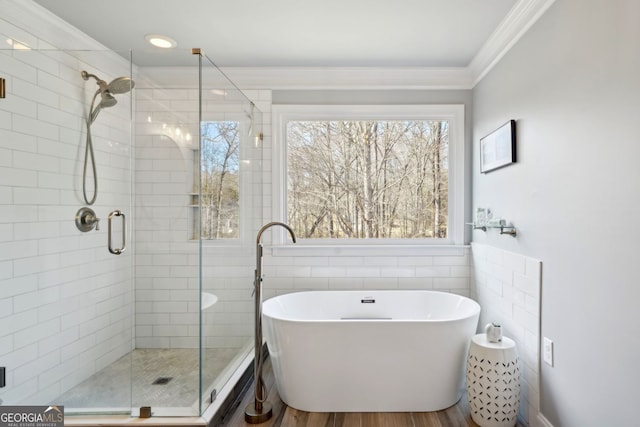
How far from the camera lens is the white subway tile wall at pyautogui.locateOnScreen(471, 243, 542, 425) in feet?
6.35

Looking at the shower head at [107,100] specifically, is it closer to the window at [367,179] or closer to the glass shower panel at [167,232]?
the glass shower panel at [167,232]

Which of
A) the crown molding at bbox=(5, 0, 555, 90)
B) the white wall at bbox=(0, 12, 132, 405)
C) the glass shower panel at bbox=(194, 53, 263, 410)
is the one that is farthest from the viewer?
the crown molding at bbox=(5, 0, 555, 90)

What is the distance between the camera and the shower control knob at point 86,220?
2174 mm

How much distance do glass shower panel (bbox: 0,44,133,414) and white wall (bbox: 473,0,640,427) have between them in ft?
7.52

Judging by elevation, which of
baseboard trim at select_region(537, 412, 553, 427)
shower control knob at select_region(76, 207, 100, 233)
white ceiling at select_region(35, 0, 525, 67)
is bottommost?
baseboard trim at select_region(537, 412, 553, 427)

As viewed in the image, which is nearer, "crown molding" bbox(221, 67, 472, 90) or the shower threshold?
the shower threshold

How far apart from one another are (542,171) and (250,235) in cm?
204

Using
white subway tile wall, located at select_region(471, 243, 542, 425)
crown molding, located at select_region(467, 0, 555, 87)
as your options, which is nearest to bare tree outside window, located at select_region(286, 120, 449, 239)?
crown molding, located at select_region(467, 0, 555, 87)

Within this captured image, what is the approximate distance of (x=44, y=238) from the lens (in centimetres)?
204

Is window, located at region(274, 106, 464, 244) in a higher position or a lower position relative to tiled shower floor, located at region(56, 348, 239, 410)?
higher

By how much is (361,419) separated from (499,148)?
6.54 feet

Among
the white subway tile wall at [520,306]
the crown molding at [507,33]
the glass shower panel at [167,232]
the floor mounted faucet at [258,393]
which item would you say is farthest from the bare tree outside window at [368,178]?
the glass shower panel at [167,232]

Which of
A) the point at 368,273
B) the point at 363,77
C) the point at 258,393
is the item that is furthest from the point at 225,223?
the point at 363,77

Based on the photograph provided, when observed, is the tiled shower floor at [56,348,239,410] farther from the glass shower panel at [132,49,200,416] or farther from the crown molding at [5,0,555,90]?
the crown molding at [5,0,555,90]
